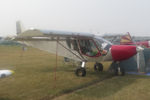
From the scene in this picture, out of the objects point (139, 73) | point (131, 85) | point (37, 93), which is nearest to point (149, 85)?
point (131, 85)

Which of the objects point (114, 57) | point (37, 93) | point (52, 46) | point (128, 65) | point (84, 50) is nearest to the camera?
point (37, 93)

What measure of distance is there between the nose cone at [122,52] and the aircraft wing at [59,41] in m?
1.43

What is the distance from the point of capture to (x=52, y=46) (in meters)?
9.34

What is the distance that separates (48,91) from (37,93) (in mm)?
392

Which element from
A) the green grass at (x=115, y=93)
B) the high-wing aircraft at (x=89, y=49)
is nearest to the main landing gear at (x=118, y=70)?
the high-wing aircraft at (x=89, y=49)

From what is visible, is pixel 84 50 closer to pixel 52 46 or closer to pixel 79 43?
pixel 79 43

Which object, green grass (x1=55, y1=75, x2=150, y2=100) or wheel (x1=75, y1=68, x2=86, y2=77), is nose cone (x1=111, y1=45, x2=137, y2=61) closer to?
green grass (x1=55, y1=75, x2=150, y2=100)

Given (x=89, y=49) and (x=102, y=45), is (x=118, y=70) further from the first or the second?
(x=89, y=49)

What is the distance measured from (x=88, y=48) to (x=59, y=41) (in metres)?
1.92

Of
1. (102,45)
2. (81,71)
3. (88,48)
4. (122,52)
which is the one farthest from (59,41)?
(122,52)

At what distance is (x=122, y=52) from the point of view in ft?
22.0

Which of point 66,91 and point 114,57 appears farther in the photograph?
point 114,57

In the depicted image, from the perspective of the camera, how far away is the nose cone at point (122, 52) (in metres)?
6.62

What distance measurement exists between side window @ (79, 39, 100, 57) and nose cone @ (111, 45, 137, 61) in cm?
86
